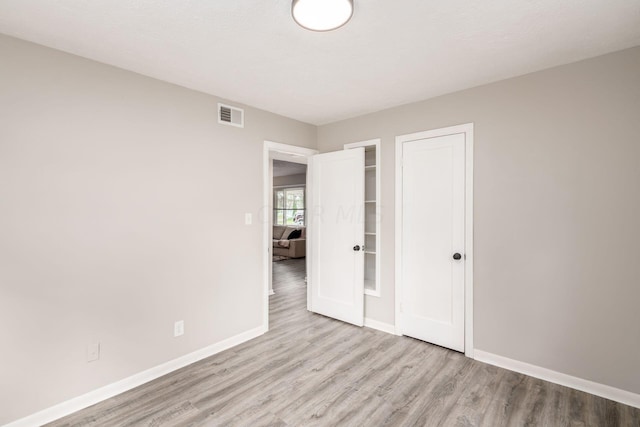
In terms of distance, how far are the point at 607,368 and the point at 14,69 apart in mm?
4610

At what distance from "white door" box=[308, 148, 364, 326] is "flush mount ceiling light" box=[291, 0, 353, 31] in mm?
1939

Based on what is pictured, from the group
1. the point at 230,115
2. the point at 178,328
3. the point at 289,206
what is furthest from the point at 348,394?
the point at 289,206

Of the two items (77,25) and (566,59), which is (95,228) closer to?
(77,25)

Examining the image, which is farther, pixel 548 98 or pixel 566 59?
pixel 548 98

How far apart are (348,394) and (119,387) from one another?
178 centimetres

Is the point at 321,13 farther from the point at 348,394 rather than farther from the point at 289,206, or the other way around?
the point at 289,206

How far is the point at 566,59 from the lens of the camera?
7.59 feet

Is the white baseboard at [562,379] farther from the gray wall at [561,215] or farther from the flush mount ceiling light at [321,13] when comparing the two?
the flush mount ceiling light at [321,13]

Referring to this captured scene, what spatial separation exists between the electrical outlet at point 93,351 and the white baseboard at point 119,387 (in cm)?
24

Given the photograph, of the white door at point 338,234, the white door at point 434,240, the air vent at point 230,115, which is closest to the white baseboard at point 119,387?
the white door at point 338,234

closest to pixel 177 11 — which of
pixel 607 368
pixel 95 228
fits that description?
pixel 95 228

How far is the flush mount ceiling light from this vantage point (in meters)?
1.57

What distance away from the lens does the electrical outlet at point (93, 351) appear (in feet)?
7.33

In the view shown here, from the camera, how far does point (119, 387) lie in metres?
2.36
